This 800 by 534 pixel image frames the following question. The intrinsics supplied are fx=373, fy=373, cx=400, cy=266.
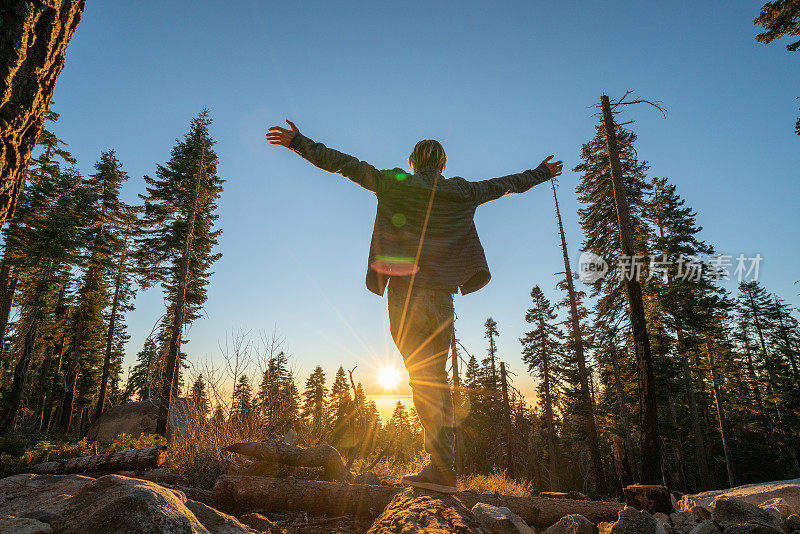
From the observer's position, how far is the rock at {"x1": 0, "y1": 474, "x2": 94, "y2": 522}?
2472 mm

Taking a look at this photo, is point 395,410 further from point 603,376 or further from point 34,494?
point 34,494

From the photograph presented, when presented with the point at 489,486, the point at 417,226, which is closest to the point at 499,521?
the point at 417,226

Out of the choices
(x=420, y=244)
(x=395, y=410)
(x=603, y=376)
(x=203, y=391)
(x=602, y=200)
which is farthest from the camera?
(x=395, y=410)

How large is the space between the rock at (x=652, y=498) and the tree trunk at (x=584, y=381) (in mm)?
15327

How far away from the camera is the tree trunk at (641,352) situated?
356 inches

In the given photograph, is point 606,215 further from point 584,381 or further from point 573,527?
point 573,527

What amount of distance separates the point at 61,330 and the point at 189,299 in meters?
10.9

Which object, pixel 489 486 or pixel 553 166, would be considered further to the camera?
pixel 489 486

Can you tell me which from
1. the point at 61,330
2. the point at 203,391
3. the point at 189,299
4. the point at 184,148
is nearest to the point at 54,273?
the point at 61,330

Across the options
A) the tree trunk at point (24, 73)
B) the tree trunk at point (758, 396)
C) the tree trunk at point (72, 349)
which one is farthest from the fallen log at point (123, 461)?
the tree trunk at point (758, 396)

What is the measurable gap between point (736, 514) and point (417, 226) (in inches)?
120

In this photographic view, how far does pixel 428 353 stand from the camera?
2789 mm

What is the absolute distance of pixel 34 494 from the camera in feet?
9.25

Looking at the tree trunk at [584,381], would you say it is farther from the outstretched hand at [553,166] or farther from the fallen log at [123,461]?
the fallen log at [123,461]
